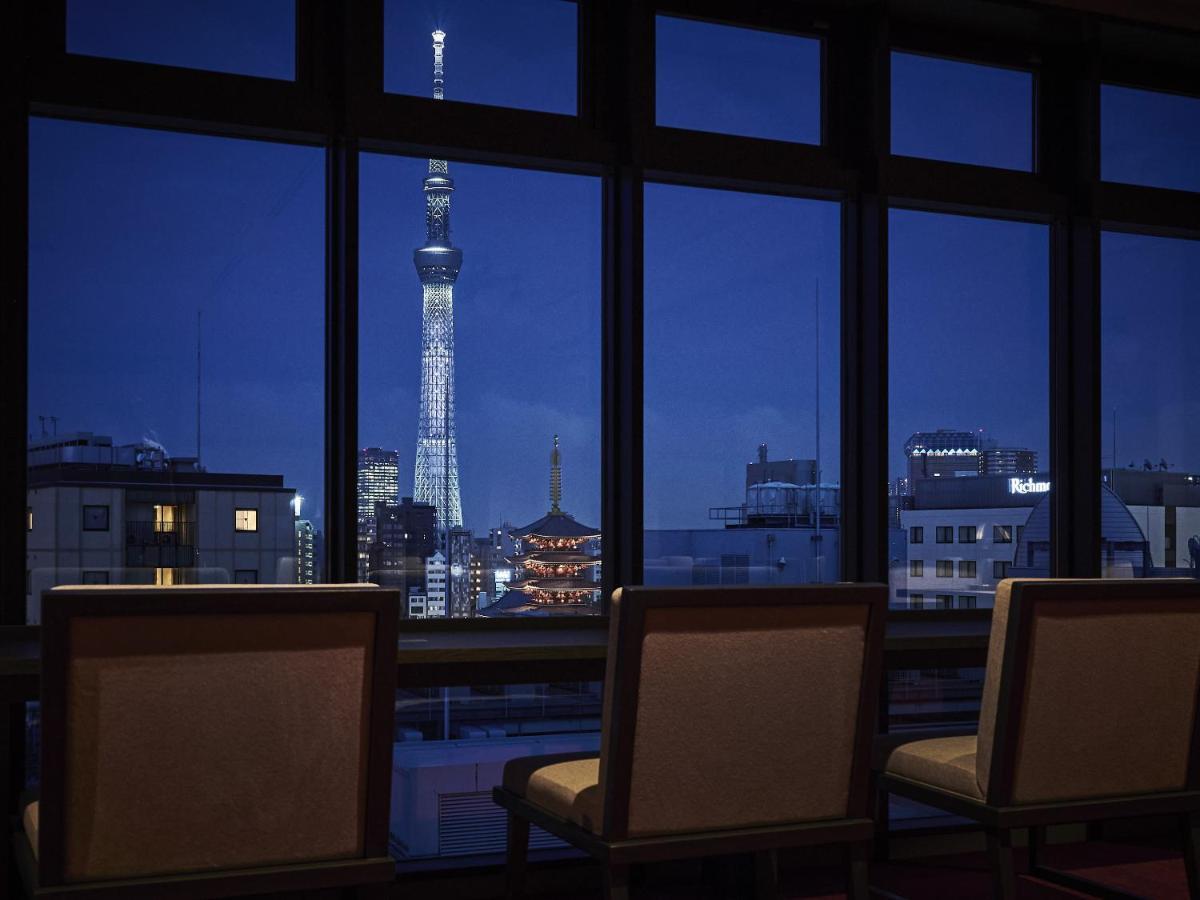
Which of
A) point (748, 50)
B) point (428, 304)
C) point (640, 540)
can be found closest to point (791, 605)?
point (640, 540)

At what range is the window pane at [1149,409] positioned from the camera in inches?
190

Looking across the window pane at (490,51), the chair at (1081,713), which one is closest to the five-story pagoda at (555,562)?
the window pane at (490,51)

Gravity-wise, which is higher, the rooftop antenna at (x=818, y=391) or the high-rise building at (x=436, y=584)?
the rooftop antenna at (x=818, y=391)

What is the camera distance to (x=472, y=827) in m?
3.86

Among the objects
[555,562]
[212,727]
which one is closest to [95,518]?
[555,562]

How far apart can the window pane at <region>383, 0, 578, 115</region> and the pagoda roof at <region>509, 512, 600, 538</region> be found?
1307 millimetres

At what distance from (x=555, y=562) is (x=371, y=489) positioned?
0.65m

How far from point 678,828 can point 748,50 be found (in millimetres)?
2991

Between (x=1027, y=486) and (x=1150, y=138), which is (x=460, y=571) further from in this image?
(x=1150, y=138)

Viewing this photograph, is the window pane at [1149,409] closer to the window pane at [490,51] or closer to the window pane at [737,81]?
the window pane at [737,81]

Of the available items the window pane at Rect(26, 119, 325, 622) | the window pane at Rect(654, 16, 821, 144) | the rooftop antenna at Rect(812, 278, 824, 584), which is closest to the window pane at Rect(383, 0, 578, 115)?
the window pane at Rect(654, 16, 821, 144)

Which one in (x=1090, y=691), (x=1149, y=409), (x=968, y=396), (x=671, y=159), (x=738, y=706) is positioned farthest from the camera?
(x=1149, y=409)

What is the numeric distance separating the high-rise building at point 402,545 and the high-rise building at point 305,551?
0.54 ft

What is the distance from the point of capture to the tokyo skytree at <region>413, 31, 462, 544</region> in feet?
12.9
